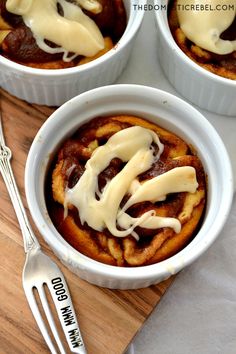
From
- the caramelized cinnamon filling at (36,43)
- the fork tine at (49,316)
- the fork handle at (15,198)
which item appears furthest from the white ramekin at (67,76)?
the fork tine at (49,316)

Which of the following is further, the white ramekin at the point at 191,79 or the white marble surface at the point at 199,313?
the white marble surface at the point at 199,313

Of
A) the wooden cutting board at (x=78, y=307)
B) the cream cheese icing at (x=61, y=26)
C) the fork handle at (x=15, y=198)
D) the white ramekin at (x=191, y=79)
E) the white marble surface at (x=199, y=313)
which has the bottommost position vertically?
the white marble surface at (x=199, y=313)

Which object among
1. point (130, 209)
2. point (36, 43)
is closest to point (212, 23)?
point (36, 43)

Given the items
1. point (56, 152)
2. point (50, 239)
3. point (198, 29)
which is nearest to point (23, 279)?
point (50, 239)

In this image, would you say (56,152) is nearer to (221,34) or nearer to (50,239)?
(50,239)

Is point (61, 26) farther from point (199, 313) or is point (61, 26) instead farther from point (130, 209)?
point (199, 313)

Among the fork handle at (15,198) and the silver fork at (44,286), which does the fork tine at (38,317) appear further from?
the fork handle at (15,198)

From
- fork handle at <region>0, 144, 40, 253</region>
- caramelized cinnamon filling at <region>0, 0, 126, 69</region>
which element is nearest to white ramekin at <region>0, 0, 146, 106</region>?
caramelized cinnamon filling at <region>0, 0, 126, 69</region>
